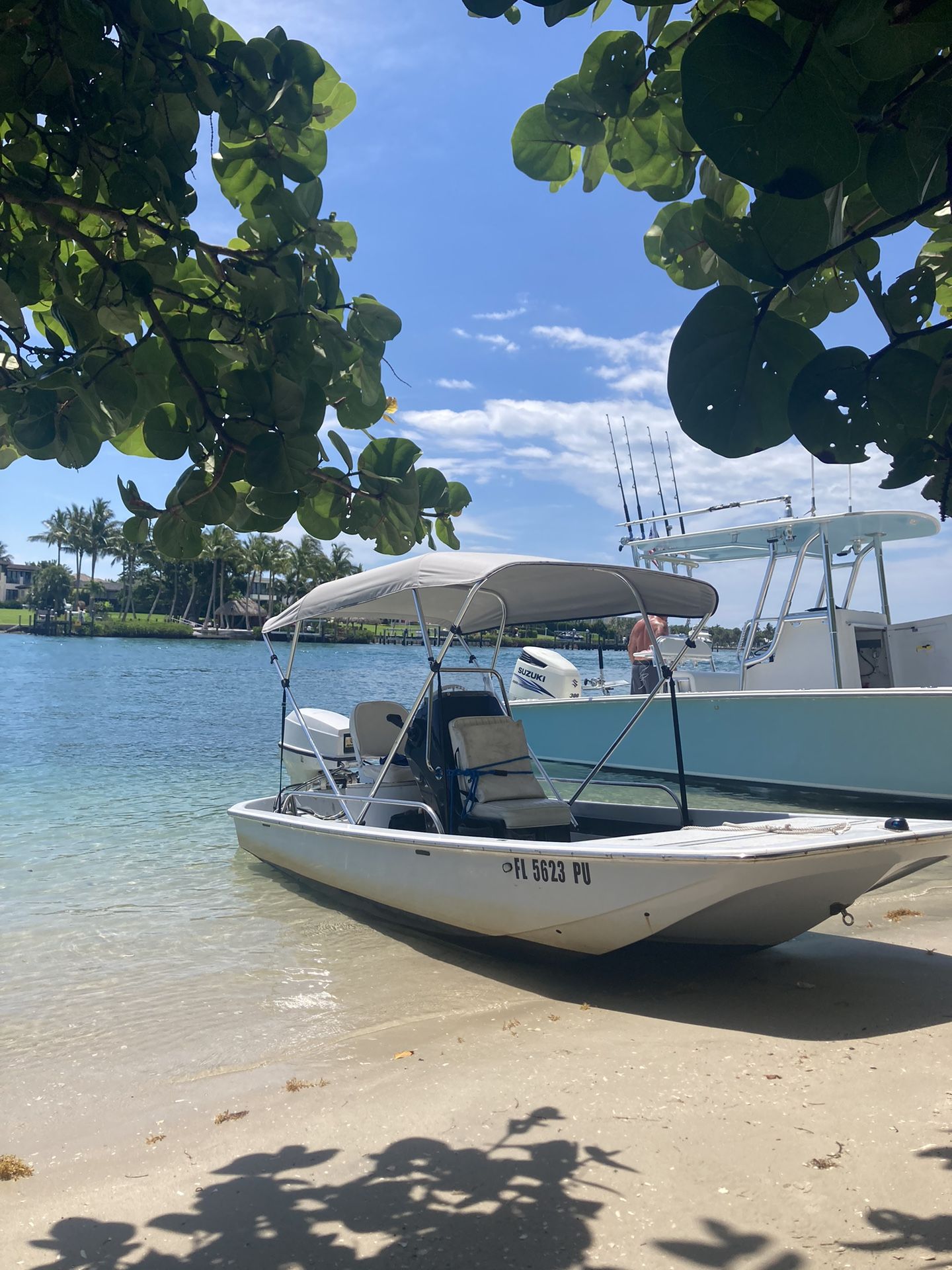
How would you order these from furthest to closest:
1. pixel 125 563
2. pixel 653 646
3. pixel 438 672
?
pixel 125 563 → pixel 653 646 → pixel 438 672

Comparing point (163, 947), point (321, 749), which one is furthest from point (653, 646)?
point (321, 749)

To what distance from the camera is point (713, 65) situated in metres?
0.90

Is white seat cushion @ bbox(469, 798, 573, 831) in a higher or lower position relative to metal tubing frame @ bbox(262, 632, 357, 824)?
lower

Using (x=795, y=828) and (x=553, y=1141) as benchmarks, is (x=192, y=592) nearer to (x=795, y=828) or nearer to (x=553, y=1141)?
(x=795, y=828)

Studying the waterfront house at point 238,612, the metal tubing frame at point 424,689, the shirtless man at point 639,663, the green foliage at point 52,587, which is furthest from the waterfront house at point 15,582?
the metal tubing frame at point 424,689

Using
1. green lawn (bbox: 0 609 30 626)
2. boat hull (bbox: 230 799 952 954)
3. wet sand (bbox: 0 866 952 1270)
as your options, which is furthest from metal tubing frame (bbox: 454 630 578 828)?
green lawn (bbox: 0 609 30 626)

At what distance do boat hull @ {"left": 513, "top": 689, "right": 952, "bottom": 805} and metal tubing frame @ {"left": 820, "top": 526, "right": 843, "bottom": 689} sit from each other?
0.55 meters

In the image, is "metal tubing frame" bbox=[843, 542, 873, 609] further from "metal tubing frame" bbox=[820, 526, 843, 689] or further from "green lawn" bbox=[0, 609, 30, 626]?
"green lawn" bbox=[0, 609, 30, 626]

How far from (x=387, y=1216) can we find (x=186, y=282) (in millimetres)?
3422

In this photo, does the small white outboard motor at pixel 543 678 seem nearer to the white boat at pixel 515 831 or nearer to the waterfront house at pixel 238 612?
the white boat at pixel 515 831

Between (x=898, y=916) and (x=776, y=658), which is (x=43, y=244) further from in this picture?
(x=776, y=658)

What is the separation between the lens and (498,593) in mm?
8344

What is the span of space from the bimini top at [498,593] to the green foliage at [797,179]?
473cm

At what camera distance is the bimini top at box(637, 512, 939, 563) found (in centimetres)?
1359
